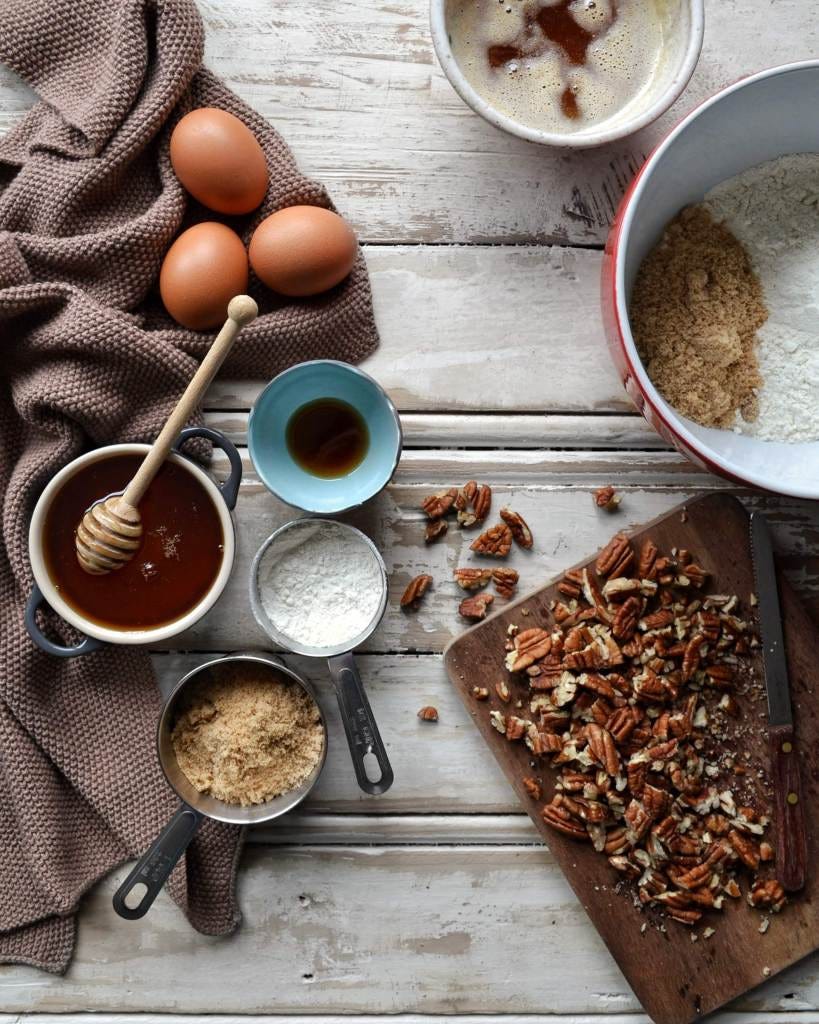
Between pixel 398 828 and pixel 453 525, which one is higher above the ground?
pixel 453 525

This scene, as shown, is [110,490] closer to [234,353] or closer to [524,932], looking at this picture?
[234,353]

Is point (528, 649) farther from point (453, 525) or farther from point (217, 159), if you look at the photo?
point (217, 159)

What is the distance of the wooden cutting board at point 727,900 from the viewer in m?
1.07

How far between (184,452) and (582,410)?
0.50 meters

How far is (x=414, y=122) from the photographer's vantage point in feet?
3.61

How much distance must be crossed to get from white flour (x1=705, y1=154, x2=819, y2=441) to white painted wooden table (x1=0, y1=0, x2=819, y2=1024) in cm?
15

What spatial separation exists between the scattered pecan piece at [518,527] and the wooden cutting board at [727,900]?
66 mm

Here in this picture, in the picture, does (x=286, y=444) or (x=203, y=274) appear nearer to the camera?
(x=203, y=274)

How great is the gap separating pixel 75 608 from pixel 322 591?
283 millimetres

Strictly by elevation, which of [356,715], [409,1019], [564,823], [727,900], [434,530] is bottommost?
[409,1019]

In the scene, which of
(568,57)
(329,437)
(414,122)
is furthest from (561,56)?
(329,437)

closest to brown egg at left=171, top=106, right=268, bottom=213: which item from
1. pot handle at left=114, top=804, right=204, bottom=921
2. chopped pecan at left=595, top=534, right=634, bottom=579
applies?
chopped pecan at left=595, top=534, right=634, bottom=579

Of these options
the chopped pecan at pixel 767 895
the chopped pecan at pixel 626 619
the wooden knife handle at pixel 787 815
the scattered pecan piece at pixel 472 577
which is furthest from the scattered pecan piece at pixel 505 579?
the chopped pecan at pixel 767 895

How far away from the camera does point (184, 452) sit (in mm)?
1080
